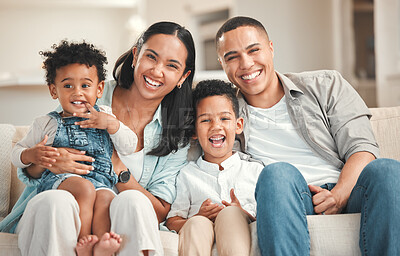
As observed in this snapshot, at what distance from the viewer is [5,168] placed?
175 cm

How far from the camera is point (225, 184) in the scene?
159 cm

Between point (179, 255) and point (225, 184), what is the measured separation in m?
0.36

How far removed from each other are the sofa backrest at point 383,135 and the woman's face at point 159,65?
0.63 metres

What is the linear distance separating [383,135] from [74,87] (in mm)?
1231

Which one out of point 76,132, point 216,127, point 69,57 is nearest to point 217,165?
point 216,127

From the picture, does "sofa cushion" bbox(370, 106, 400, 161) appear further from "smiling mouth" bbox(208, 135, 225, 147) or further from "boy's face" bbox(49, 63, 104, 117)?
"boy's face" bbox(49, 63, 104, 117)

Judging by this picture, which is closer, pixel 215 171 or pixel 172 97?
pixel 215 171

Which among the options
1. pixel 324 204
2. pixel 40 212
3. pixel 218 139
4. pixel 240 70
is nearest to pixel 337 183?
pixel 324 204

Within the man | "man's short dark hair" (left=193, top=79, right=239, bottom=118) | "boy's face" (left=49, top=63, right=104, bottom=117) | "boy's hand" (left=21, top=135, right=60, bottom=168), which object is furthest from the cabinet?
"boy's hand" (left=21, top=135, right=60, bottom=168)

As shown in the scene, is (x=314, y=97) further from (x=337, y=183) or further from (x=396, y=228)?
(x=396, y=228)

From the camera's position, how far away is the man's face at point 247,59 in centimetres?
169

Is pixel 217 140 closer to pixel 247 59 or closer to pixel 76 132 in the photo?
pixel 247 59

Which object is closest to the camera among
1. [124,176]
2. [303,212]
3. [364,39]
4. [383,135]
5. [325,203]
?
[303,212]

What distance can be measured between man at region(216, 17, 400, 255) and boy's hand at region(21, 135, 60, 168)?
61cm
